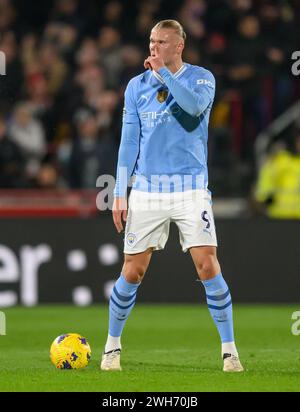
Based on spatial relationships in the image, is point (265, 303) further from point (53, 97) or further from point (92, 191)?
point (53, 97)

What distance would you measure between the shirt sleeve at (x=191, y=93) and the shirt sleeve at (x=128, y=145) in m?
0.43

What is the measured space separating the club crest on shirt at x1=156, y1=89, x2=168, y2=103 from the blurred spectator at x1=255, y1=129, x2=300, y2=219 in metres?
6.60

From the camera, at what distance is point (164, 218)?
7562 millimetres

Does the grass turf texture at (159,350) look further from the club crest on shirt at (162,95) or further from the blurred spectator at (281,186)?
the club crest on shirt at (162,95)

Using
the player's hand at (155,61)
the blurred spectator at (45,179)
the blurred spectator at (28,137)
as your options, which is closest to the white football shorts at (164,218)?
the player's hand at (155,61)

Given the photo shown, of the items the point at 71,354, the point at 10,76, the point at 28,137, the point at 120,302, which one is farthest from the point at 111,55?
the point at 71,354

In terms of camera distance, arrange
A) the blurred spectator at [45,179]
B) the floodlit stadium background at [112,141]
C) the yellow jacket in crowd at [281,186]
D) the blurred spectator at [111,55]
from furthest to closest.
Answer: the blurred spectator at [111,55]
the yellow jacket in crowd at [281,186]
the blurred spectator at [45,179]
the floodlit stadium background at [112,141]

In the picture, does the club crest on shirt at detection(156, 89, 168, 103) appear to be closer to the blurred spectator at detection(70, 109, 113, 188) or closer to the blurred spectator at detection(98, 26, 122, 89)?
the blurred spectator at detection(70, 109, 113, 188)

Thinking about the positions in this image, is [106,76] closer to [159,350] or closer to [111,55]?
[111,55]

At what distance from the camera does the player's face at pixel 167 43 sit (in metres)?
7.39

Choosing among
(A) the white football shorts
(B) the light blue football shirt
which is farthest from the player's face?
(A) the white football shorts

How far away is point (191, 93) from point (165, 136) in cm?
42

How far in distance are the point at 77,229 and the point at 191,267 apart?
1.41m
